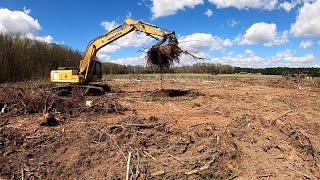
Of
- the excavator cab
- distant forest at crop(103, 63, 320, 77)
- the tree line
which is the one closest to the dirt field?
the excavator cab

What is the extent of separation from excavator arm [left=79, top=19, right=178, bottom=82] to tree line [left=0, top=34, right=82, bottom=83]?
7195mm

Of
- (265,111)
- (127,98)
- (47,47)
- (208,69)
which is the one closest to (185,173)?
(265,111)

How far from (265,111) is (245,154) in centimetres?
468

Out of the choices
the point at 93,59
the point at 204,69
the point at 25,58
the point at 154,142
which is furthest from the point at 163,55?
the point at 204,69

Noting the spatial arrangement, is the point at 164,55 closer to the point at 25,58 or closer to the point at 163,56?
the point at 163,56

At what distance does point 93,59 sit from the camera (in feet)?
58.3

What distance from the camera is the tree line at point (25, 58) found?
23281 mm

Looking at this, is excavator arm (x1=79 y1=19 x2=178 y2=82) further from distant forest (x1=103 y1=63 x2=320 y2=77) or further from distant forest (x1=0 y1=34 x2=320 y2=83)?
distant forest (x1=103 y1=63 x2=320 y2=77)

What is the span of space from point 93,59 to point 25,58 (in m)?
8.36

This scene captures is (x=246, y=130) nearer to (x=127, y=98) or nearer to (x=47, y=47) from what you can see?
(x=127, y=98)

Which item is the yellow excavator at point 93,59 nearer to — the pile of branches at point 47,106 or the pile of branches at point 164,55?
the pile of branches at point 164,55

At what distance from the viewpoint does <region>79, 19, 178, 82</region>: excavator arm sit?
53.8 ft

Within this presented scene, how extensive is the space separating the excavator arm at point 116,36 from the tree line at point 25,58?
720 cm

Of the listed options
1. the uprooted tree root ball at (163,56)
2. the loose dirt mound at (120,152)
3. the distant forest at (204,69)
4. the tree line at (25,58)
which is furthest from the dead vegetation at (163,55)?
the distant forest at (204,69)
